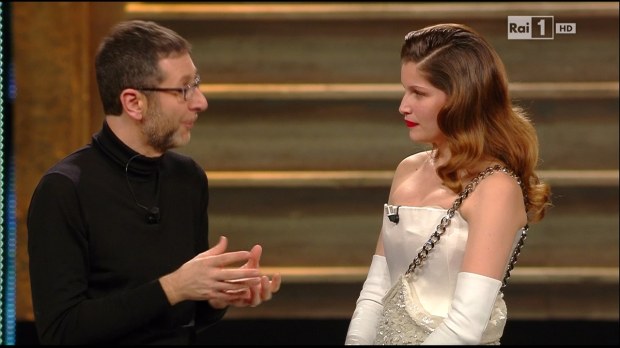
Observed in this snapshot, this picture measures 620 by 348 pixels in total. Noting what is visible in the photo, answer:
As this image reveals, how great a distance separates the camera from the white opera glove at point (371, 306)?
236 centimetres

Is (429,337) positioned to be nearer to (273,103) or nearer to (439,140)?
(439,140)

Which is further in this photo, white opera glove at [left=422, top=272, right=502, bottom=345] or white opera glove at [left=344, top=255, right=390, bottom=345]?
white opera glove at [left=344, top=255, right=390, bottom=345]

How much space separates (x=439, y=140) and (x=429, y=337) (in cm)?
43

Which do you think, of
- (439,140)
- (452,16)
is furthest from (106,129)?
(452,16)

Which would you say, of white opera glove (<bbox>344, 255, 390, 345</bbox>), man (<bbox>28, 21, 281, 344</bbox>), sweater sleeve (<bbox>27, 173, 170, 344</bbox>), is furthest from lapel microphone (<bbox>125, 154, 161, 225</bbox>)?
white opera glove (<bbox>344, 255, 390, 345</bbox>)

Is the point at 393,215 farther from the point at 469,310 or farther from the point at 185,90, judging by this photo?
the point at 185,90

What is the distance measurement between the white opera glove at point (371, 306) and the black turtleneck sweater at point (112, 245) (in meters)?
0.35

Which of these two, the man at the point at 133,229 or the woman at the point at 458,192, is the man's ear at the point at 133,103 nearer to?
the man at the point at 133,229

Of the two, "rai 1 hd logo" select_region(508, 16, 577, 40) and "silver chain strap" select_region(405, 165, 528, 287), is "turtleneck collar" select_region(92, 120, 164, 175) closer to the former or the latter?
"silver chain strap" select_region(405, 165, 528, 287)

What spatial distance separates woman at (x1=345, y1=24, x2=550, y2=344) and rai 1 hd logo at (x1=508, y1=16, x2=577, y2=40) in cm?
76

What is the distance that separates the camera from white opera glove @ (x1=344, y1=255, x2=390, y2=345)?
2.36 meters

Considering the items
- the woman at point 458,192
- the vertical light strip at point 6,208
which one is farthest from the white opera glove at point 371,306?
the vertical light strip at point 6,208

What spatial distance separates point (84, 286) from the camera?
2264 millimetres

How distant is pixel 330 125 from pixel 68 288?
1.96m
